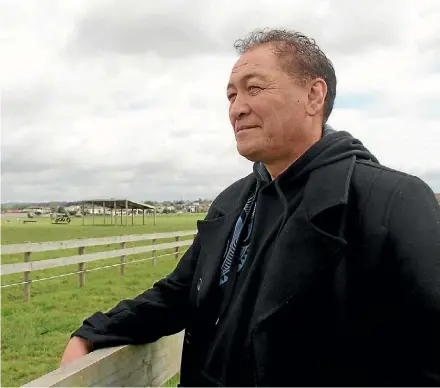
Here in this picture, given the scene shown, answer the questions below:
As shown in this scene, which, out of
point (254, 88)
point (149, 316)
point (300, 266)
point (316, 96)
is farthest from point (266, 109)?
point (149, 316)

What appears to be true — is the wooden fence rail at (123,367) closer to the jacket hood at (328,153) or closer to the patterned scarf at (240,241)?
the patterned scarf at (240,241)

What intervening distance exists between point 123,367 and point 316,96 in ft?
3.54

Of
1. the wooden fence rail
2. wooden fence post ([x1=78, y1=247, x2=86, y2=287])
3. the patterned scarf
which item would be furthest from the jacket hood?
wooden fence post ([x1=78, y1=247, x2=86, y2=287])

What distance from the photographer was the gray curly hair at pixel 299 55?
1793 millimetres

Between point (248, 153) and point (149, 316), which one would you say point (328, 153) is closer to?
point (248, 153)

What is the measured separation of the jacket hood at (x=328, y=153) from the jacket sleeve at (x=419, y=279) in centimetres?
27

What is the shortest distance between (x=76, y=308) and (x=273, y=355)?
7.24 meters

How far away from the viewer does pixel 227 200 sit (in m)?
2.07

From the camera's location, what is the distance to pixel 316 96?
1.83 m

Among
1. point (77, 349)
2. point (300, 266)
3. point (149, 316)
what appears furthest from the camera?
point (149, 316)

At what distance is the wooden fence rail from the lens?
141 cm

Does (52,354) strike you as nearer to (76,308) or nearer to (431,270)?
(76,308)

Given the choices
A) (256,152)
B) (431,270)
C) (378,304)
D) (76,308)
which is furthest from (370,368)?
(76,308)

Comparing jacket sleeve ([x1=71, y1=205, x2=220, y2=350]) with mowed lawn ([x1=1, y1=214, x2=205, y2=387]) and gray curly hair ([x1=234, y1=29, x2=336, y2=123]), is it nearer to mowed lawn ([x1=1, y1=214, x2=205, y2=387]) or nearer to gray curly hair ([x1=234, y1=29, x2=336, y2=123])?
gray curly hair ([x1=234, y1=29, x2=336, y2=123])
